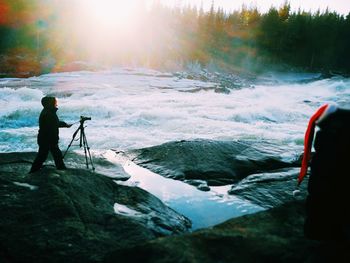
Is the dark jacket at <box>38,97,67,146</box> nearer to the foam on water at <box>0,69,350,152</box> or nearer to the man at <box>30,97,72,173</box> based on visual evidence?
the man at <box>30,97,72,173</box>

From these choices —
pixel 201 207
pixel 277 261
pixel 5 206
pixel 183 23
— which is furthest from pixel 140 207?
pixel 183 23

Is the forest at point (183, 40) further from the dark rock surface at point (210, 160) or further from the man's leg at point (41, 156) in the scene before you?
the man's leg at point (41, 156)

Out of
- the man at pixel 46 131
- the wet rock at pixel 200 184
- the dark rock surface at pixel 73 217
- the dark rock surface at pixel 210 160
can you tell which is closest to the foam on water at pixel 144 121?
the dark rock surface at pixel 210 160

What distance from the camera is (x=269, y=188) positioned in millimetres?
8711

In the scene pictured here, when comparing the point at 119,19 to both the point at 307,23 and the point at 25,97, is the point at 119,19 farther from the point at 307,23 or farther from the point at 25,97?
the point at 25,97

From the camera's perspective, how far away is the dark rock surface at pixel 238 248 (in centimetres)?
357

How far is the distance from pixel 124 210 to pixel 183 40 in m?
92.7

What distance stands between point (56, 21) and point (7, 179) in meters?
73.4

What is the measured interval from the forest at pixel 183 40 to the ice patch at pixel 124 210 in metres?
45.9

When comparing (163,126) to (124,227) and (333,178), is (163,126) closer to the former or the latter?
(124,227)

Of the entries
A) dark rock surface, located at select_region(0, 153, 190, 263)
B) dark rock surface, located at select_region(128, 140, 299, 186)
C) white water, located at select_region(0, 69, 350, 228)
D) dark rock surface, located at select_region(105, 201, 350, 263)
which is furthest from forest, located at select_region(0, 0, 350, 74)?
dark rock surface, located at select_region(105, 201, 350, 263)

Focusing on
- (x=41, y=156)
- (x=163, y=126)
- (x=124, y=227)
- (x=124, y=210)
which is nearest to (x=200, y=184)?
(x=124, y=210)

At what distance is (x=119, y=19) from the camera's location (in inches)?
3794

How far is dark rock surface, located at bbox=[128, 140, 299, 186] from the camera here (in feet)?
32.4
